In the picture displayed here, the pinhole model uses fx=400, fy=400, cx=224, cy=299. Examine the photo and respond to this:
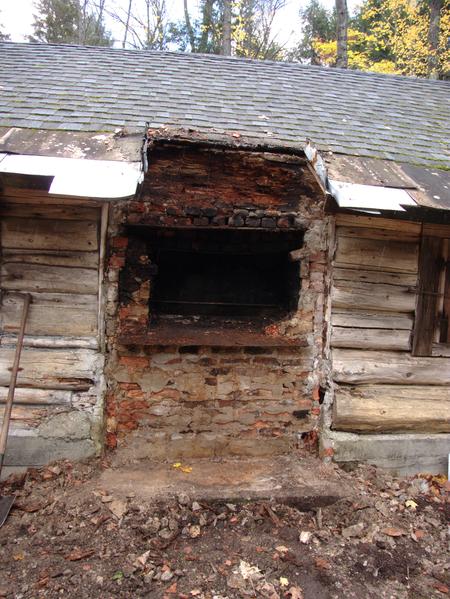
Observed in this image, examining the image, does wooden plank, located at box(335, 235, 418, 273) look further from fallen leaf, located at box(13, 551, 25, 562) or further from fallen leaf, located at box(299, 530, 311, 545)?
fallen leaf, located at box(13, 551, 25, 562)

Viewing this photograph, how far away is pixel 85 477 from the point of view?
3.47 metres

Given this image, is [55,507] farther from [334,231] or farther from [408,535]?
[334,231]

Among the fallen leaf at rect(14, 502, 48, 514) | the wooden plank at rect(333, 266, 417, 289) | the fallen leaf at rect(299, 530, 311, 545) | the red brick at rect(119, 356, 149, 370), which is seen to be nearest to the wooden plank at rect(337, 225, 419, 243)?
the wooden plank at rect(333, 266, 417, 289)

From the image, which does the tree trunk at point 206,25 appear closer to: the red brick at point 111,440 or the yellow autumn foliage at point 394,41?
the yellow autumn foliage at point 394,41

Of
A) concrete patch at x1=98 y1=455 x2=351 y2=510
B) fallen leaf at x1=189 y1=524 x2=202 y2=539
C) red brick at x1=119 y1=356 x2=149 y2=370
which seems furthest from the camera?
red brick at x1=119 y1=356 x2=149 y2=370

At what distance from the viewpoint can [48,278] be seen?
3.60 meters

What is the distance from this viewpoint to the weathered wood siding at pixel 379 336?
3.84m

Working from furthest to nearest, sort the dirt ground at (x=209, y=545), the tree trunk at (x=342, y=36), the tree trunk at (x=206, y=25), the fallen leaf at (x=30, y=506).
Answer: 1. the tree trunk at (x=206, y=25)
2. the tree trunk at (x=342, y=36)
3. the fallen leaf at (x=30, y=506)
4. the dirt ground at (x=209, y=545)

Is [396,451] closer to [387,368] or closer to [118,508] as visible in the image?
[387,368]

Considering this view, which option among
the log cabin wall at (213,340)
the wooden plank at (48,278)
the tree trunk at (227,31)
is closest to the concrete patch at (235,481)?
the log cabin wall at (213,340)

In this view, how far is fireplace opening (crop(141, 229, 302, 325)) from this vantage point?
3984 millimetres

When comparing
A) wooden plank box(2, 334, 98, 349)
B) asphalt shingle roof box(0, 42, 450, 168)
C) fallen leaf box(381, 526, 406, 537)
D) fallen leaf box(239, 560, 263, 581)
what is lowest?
fallen leaf box(381, 526, 406, 537)

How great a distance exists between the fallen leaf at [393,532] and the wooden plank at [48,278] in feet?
10.4

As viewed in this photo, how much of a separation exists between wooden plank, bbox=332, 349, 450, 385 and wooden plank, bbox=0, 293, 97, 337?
2339 mm
